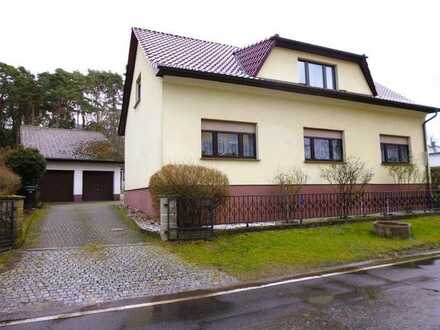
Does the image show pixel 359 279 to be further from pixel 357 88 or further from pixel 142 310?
pixel 357 88

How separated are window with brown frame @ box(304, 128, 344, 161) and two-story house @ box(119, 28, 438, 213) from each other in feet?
0.14

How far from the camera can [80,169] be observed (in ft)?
75.2

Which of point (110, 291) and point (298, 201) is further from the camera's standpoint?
point (298, 201)

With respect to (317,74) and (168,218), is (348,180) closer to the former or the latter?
(317,74)

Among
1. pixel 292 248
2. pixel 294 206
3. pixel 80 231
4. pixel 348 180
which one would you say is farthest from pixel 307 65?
pixel 80 231

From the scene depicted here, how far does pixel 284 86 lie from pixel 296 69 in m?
1.84

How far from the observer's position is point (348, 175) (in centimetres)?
1276

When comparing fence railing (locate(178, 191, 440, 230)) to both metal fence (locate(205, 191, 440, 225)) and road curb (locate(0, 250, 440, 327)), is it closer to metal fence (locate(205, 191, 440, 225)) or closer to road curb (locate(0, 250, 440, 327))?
metal fence (locate(205, 191, 440, 225))

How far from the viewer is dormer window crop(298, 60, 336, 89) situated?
1408 centimetres

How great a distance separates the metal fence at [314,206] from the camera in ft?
36.6

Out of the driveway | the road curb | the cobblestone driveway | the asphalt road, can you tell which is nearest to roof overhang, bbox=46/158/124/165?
the driveway

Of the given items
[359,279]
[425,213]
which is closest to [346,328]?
[359,279]

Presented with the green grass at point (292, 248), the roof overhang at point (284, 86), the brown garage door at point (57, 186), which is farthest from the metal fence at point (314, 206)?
the brown garage door at point (57, 186)

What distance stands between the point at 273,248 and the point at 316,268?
4.75 ft
